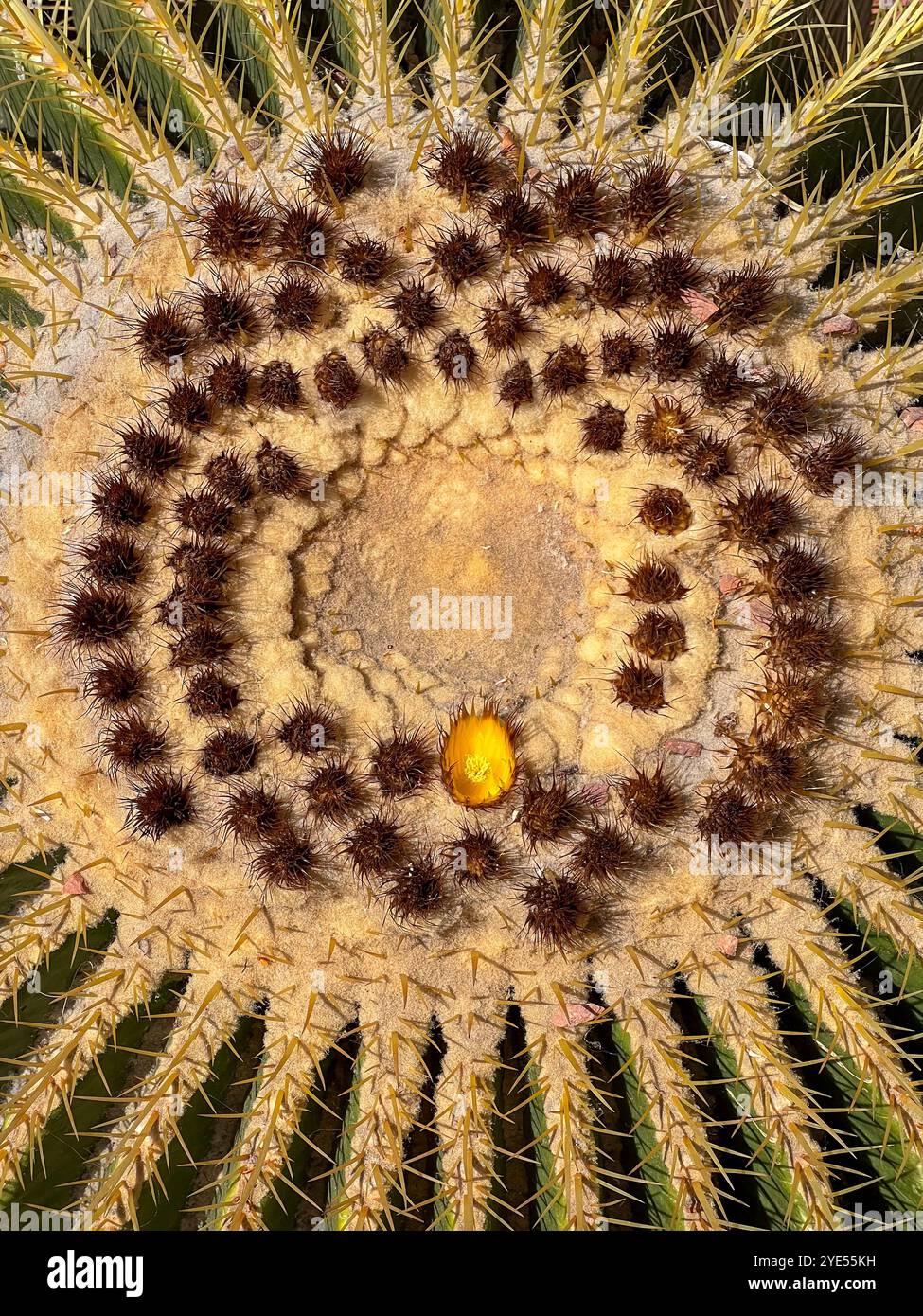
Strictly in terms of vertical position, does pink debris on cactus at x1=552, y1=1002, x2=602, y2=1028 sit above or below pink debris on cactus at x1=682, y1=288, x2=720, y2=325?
below

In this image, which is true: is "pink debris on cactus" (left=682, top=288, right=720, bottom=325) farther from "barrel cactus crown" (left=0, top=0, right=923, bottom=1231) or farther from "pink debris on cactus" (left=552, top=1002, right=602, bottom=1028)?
"pink debris on cactus" (left=552, top=1002, right=602, bottom=1028)

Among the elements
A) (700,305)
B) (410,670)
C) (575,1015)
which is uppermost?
(700,305)

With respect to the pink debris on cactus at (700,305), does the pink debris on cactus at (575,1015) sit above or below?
below

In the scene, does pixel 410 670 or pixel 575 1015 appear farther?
pixel 410 670

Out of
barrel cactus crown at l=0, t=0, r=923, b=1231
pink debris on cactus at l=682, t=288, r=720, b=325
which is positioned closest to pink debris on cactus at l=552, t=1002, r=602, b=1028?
barrel cactus crown at l=0, t=0, r=923, b=1231

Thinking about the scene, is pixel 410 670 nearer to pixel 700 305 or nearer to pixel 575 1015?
pixel 575 1015

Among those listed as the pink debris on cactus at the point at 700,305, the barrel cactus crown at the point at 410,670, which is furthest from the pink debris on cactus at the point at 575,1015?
the pink debris on cactus at the point at 700,305

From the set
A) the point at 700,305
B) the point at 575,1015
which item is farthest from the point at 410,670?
the point at 700,305

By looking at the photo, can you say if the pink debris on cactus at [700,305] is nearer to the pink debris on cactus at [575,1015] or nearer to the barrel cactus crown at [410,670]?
the barrel cactus crown at [410,670]

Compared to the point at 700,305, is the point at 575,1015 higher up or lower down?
lower down
